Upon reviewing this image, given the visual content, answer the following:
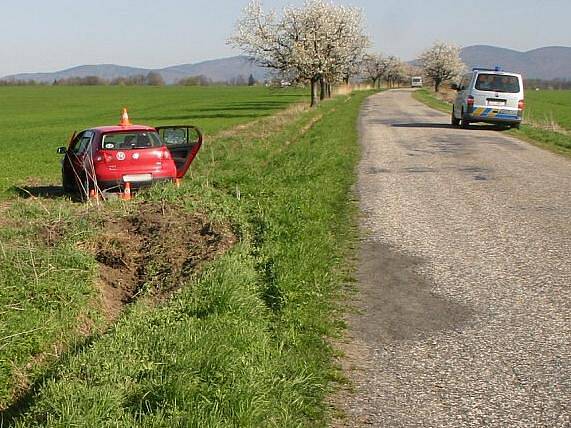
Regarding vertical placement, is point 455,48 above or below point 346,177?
above

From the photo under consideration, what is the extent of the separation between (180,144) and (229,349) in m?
9.73

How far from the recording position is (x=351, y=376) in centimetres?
421

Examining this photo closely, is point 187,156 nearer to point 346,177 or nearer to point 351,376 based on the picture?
point 346,177

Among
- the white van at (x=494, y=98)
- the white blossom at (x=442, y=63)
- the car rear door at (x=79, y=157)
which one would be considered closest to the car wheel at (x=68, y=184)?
the car rear door at (x=79, y=157)

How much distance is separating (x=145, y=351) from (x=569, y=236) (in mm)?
5565

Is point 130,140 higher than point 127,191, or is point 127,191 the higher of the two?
point 130,140

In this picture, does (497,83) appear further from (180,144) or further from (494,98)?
(180,144)

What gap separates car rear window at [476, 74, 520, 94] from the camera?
22016 mm

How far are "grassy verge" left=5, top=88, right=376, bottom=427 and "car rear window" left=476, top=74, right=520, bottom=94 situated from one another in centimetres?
1546

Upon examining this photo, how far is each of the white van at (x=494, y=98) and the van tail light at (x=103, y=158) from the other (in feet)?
46.5

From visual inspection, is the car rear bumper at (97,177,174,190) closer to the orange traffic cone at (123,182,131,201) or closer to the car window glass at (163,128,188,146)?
the orange traffic cone at (123,182,131,201)

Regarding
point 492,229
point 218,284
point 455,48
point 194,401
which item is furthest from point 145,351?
point 455,48

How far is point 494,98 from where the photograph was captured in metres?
21.9

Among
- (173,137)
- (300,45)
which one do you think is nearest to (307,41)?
(300,45)
